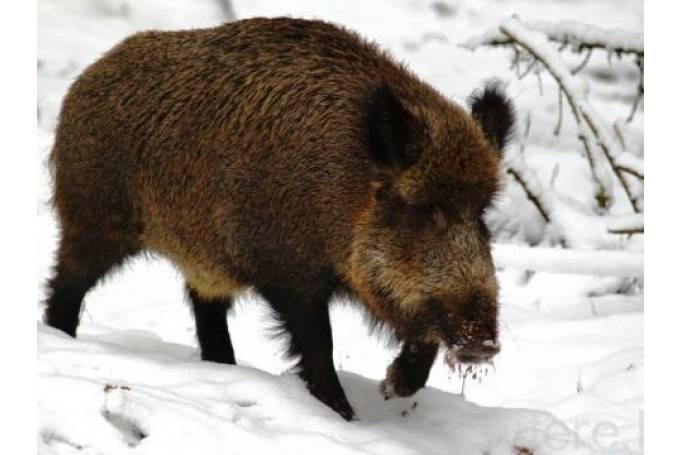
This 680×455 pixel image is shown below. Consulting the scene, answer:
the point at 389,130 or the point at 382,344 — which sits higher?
the point at 389,130

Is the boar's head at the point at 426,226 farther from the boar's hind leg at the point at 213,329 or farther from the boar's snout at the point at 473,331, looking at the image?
the boar's hind leg at the point at 213,329

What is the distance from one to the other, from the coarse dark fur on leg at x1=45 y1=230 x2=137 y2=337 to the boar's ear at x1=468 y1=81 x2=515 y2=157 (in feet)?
6.20

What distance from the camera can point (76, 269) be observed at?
640cm

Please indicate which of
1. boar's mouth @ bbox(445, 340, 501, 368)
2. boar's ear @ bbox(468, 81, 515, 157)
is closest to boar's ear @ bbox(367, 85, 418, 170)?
boar's ear @ bbox(468, 81, 515, 157)

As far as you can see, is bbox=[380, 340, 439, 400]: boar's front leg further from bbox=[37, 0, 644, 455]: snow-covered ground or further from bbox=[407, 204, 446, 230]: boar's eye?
bbox=[407, 204, 446, 230]: boar's eye

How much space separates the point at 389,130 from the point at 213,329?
1.86 metres

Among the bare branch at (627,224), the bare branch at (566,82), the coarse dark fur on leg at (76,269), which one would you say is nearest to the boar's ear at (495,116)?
the coarse dark fur on leg at (76,269)

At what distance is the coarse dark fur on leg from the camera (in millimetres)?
6305

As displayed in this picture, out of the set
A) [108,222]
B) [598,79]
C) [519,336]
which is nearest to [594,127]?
[519,336]

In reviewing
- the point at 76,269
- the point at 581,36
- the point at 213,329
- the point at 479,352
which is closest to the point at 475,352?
the point at 479,352

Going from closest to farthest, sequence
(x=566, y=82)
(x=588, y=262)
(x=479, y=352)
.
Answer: (x=479, y=352), (x=588, y=262), (x=566, y=82)

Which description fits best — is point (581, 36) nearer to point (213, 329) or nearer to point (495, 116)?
point (495, 116)

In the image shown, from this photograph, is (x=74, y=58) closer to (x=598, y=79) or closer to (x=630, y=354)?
(x=598, y=79)

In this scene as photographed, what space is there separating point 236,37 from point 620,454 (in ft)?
8.56
